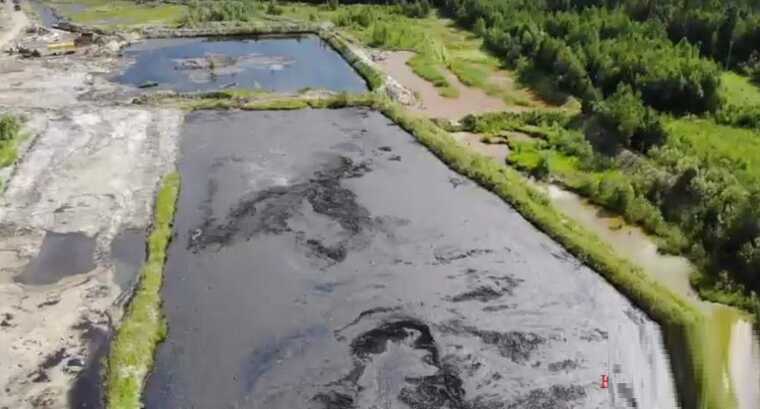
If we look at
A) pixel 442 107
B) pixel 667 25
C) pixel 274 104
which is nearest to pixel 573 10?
pixel 667 25

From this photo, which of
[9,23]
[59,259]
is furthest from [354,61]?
[9,23]

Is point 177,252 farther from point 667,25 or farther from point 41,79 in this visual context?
point 667,25

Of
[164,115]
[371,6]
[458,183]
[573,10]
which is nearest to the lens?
[458,183]

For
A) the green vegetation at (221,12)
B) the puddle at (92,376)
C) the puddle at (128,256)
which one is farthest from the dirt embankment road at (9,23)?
the puddle at (92,376)

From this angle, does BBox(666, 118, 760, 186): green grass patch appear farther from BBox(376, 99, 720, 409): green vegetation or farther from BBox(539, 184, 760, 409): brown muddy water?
BBox(376, 99, 720, 409): green vegetation

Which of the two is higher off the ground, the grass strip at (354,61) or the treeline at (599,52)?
the treeline at (599,52)

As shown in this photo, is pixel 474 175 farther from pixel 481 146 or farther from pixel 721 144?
pixel 721 144

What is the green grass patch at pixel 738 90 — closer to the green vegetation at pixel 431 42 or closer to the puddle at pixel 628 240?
the green vegetation at pixel 431 42
